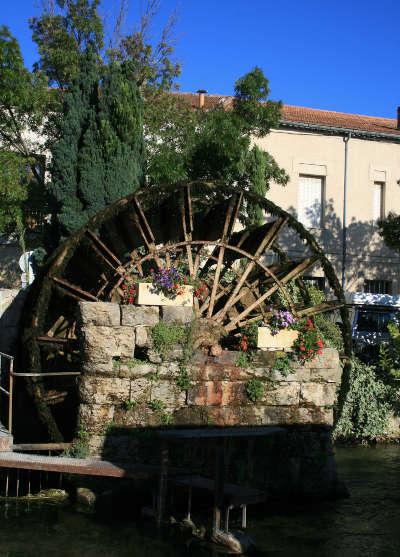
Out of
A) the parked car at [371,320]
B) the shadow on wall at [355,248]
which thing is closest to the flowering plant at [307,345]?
the parked car at [371,320]

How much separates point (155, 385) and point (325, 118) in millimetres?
15893

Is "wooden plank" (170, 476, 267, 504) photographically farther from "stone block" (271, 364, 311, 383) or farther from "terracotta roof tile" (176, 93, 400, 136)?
"terracotta roof tile" (176, 93, 400, 136)

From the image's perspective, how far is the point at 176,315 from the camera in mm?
9484

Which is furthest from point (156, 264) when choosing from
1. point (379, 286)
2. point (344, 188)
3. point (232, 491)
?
point (379, 286)

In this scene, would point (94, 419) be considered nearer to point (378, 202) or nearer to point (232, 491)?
point (232, 491)

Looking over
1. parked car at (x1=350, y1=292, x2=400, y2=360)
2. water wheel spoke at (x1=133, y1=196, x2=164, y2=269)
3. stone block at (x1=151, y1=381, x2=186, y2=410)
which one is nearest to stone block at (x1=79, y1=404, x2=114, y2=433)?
stone block at (x1=151, y1=381, x2=186, y2=410)

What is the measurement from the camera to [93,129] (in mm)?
14211

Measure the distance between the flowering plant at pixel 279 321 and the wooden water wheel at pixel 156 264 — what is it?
1.61ft

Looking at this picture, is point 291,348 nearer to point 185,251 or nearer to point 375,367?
point 185,251

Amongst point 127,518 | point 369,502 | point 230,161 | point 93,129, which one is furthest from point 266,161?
point 127,518

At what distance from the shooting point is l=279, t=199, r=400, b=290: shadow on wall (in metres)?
22.1

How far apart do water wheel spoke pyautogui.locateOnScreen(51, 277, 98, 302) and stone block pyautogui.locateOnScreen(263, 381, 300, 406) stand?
282 cm

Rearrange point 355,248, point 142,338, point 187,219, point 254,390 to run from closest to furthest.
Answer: point 142,338
point 254,390
point 187,219
point 355,248

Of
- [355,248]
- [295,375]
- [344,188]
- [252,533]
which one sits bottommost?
[252,533]
